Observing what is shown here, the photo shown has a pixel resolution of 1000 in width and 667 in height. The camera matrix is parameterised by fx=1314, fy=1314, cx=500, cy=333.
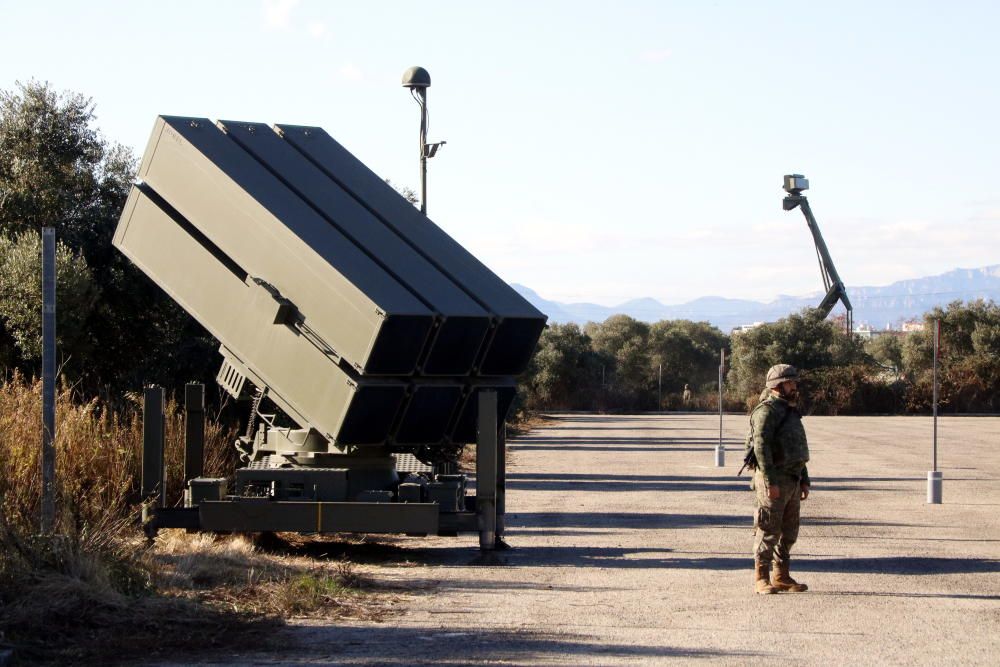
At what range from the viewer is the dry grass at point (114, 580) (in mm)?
8391

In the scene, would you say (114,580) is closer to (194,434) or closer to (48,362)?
(48,362)

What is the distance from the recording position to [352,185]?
43.5 ft

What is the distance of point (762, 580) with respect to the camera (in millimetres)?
10742

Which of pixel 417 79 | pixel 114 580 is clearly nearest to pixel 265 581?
pixel 114 580

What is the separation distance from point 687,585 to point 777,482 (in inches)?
48.1

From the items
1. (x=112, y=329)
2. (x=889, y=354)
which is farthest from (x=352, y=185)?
(x=889, y=354)

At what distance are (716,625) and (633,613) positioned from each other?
0.73m

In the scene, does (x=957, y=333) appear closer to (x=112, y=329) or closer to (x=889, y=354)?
(x=889, y=354)

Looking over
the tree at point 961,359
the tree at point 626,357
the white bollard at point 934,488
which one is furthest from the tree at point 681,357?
the white bollard at point 934,488

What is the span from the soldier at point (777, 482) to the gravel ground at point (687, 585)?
30 centimetres

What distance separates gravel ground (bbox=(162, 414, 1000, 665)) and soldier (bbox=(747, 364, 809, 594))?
0.30m

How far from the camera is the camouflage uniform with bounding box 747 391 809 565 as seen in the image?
1079cm

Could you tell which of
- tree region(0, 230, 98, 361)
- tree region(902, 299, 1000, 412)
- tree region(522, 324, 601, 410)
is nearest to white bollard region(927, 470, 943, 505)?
tree region(0, 230, 98, 361)

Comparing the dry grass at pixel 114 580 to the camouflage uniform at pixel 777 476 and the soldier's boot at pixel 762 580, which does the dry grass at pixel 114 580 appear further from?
the camouflage uniform at pixel 777 476
